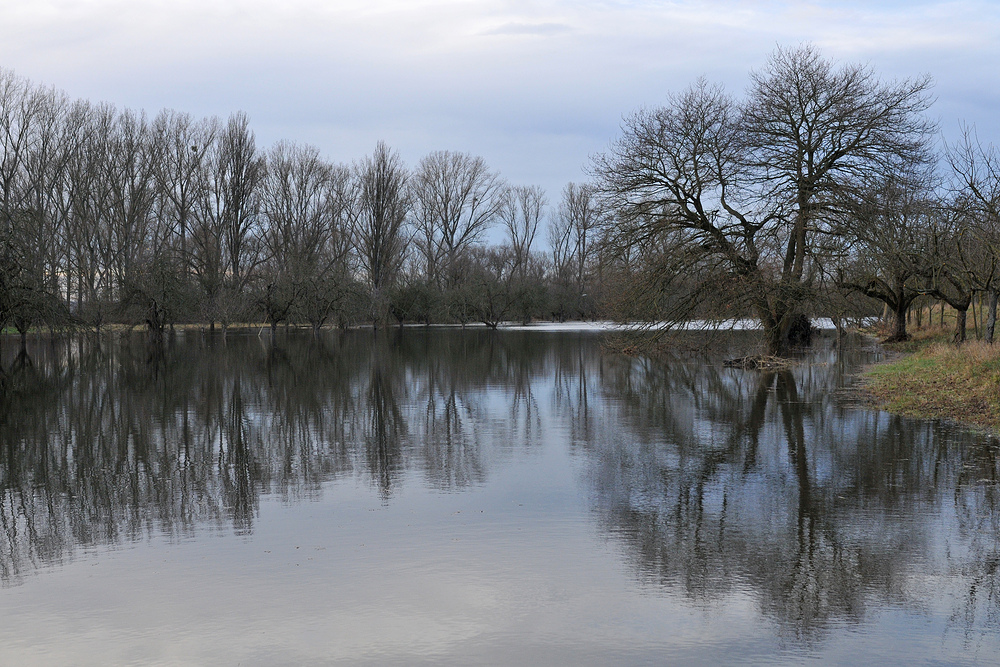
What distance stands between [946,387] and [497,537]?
40.2 feet

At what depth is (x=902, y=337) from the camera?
35.3 m

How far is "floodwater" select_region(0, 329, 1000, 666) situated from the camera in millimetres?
5250

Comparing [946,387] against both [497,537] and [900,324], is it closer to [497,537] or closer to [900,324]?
[497,537]

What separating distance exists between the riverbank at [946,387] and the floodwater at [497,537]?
102 centimetres

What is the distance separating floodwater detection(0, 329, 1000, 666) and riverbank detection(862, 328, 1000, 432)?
3.34 feet

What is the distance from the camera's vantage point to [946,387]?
16.3m

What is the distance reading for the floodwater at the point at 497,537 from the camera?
5.25m

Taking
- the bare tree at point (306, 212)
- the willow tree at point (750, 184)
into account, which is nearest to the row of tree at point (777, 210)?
the willow tree at point (750, 184)

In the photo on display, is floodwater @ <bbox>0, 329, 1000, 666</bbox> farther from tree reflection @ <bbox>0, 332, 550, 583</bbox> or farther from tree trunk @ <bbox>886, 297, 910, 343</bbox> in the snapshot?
tree trunk @ <bbox>886, 297, 910, 343</bbox>

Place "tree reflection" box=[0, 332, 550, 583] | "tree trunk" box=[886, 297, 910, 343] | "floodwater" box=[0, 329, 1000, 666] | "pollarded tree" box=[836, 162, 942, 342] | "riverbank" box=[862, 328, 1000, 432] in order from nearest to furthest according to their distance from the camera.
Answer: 1. "floodwater" box=[0, 329, 1000, 666]
2. "tree reflection" box=[0, 332, 550, 583]
3. "riverbank" box=[862, 328, 1000, 432]
4. "pollarded tree" box=[836, 162, 942, 342]
5. "tree trunk" box=[886, 297, 910, 343]

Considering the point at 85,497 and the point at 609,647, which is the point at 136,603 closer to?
the point at 609,647

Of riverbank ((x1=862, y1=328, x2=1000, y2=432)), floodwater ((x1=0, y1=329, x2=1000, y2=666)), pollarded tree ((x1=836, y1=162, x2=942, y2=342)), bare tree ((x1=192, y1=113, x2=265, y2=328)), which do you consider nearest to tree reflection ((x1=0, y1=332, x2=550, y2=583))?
floodwater ((x1=0, y1=329, x2=1000, y2=666))

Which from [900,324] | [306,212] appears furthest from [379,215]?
[900,324]

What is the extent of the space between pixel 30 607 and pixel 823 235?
81.3 ft
